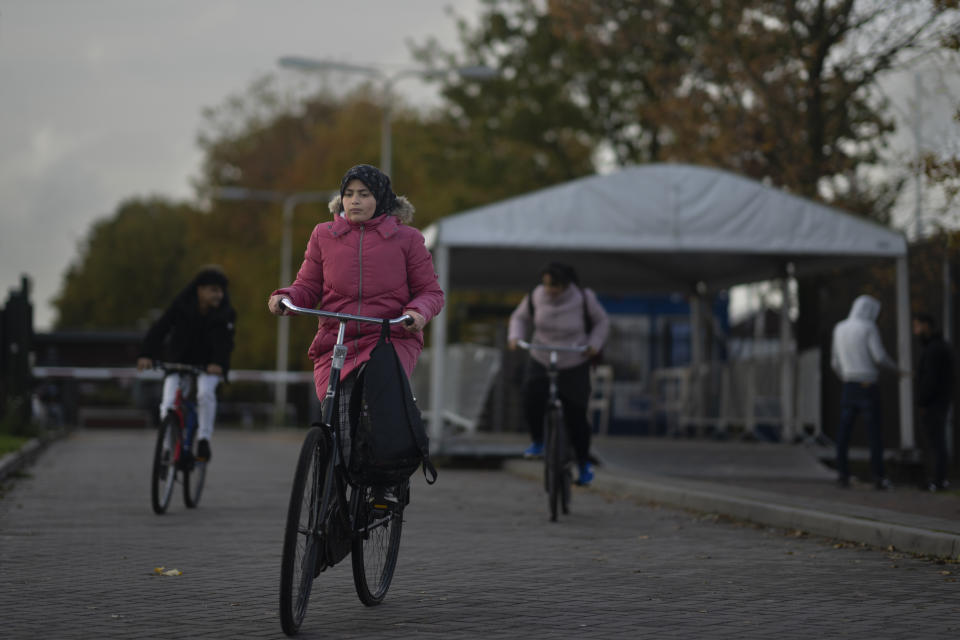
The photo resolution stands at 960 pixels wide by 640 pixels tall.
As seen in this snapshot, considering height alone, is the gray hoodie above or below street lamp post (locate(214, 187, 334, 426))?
below

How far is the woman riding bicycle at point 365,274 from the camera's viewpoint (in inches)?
252

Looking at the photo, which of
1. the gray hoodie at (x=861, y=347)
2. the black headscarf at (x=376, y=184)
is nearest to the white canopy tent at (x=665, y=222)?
the gray hoodie at (x=861, y=347)

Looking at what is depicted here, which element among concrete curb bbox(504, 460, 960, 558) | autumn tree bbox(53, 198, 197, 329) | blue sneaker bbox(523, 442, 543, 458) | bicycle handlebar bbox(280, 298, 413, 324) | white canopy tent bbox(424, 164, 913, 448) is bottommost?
concrete curb bbox(504, 460, 960, 558)

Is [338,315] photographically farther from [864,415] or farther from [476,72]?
[476,72]

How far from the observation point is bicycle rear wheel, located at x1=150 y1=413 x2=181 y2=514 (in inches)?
426

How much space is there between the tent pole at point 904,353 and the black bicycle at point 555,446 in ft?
24.7

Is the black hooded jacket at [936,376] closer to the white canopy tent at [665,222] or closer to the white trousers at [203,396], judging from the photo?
the white canopy tent at [665,222]

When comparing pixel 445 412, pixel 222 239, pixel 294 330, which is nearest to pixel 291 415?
pixel 294 330

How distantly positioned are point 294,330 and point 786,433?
31519mm

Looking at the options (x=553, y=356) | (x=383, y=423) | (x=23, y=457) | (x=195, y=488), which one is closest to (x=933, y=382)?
(x=553, y=356)

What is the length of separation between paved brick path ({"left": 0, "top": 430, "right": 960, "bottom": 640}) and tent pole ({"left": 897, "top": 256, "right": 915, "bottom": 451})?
655 centimetres

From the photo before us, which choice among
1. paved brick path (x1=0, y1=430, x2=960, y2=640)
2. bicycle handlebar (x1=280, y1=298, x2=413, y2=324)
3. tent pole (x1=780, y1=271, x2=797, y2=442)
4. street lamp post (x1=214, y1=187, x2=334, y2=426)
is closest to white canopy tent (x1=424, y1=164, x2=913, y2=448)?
tent pole (x1=780, y1=271, x2=797, y2=442)

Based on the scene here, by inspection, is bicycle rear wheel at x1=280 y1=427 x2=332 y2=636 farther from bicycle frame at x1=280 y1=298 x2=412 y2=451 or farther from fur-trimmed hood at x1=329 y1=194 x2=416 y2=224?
fur-trimmed hood at x1=329 y1=194 x2=416 y2=224

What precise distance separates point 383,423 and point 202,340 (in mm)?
5627
